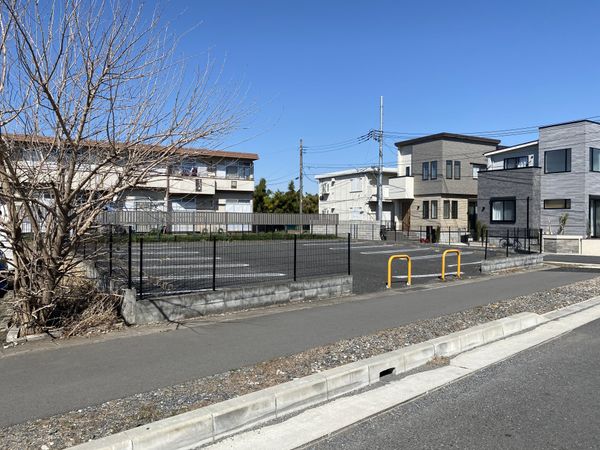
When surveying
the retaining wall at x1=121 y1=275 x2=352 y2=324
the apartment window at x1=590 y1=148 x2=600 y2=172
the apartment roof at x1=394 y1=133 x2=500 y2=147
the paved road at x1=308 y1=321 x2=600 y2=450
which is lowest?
the paved road at x1=308 y1=321 x2=600 y2=450

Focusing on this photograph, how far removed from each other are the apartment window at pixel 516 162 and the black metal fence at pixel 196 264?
22792 millimetres

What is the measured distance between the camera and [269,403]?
4.70 m

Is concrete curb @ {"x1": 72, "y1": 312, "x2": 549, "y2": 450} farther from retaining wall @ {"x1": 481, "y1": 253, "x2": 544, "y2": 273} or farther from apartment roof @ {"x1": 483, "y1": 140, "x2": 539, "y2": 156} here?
apartment roof @ {"x1": 483, "y1": 140, "x2": 539, "y2": 156}

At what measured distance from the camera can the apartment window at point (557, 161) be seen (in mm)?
31172

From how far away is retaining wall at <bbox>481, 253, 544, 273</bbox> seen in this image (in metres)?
17.5

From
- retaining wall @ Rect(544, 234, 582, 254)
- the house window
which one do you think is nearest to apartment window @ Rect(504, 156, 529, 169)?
the house window

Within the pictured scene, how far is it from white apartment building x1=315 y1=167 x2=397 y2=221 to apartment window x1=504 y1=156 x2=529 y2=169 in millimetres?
10540

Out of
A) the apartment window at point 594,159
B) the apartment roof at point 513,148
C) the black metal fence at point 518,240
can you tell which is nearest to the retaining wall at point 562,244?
the black metal fence at point 518,240

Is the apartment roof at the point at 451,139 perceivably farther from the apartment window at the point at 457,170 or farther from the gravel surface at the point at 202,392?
the gravel surface at the point at 202,392

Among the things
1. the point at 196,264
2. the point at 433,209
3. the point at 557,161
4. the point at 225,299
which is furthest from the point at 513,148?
the point at 225,299

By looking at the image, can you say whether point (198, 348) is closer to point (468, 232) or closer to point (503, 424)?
point (503, 424)

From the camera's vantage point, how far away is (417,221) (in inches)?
1640

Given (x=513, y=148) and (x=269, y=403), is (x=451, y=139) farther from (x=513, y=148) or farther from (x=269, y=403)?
(x=269, y=403)

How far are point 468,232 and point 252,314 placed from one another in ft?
104
